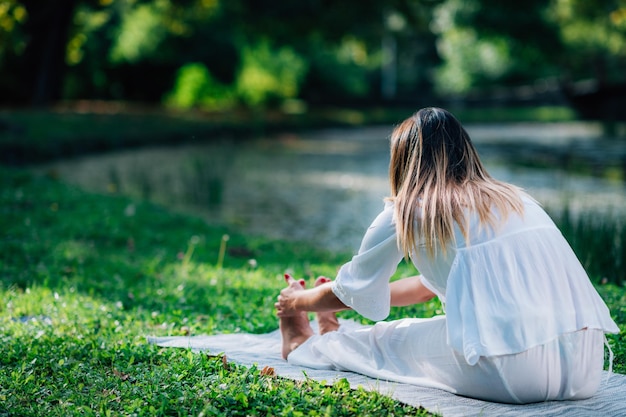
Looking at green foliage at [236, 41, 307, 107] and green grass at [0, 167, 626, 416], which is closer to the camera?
green grass at [0, 167, 626, 416]

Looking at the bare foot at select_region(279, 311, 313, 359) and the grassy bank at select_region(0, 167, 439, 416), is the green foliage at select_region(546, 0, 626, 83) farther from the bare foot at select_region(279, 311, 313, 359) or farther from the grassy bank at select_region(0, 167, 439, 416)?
the bare foot at select_region(279, 311, 313, 359)

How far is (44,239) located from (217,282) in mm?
1966

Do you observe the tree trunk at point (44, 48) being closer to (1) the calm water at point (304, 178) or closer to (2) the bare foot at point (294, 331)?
(1) the calm water at point (304, 178)

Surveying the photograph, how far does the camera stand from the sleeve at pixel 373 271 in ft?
9.14

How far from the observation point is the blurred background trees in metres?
19.5

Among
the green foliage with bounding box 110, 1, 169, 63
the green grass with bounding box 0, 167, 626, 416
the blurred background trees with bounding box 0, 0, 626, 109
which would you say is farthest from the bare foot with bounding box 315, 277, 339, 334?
the green foliage with bounding box 110, 1, 169, 63

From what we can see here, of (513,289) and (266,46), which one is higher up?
(266,46)

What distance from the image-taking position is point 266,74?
2930 cm

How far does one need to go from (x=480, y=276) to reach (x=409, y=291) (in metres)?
0.65

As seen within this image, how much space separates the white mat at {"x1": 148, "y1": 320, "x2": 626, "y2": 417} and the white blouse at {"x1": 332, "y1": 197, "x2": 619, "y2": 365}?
27 centimetres

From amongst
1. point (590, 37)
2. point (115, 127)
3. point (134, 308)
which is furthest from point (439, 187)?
point (590, 37)

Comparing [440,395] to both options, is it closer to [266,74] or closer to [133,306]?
[133,306]

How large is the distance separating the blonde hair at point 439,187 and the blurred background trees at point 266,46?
35.6 feet

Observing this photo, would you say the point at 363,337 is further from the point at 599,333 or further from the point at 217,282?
the point at 217,282
